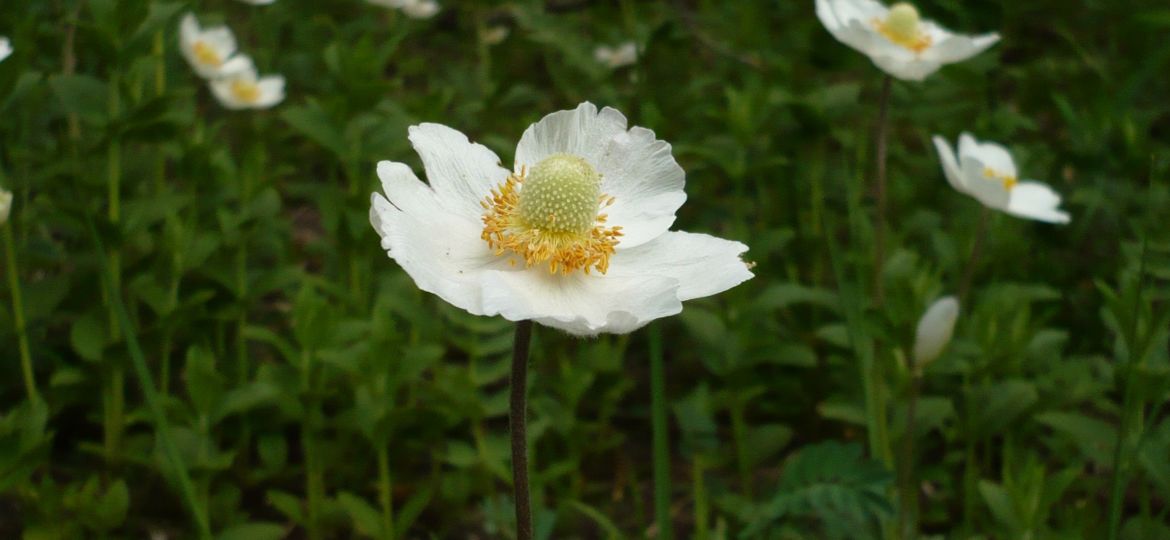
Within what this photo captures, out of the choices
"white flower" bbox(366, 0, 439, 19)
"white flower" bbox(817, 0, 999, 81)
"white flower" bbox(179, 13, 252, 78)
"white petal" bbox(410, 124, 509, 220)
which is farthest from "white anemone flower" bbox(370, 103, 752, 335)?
"white flower" bbox(366, 0, 439, 19)

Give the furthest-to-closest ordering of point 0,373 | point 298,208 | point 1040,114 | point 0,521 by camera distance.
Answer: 1. point 1040,114
2. point 298,208
3. point 0,373
4. point 0,521

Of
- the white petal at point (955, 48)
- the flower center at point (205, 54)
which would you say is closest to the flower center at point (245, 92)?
the flower center at point (205, 54)

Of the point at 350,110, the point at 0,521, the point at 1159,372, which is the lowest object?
the point at 1159,372

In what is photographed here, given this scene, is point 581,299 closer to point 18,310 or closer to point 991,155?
point 18,310

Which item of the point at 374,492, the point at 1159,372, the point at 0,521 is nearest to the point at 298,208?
the point at 374,492

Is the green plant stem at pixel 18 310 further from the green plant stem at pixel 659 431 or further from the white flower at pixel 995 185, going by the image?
the white flower at pixel 995 185

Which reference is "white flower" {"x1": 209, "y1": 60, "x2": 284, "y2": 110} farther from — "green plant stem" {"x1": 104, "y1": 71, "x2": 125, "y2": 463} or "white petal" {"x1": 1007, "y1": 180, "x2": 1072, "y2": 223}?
"white petal" {"x1": 1007, "y1": 180, "x2": 1072, "y2": 223}

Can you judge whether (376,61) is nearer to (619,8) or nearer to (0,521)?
(0,521)

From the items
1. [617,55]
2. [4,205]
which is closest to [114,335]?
[4,205]
